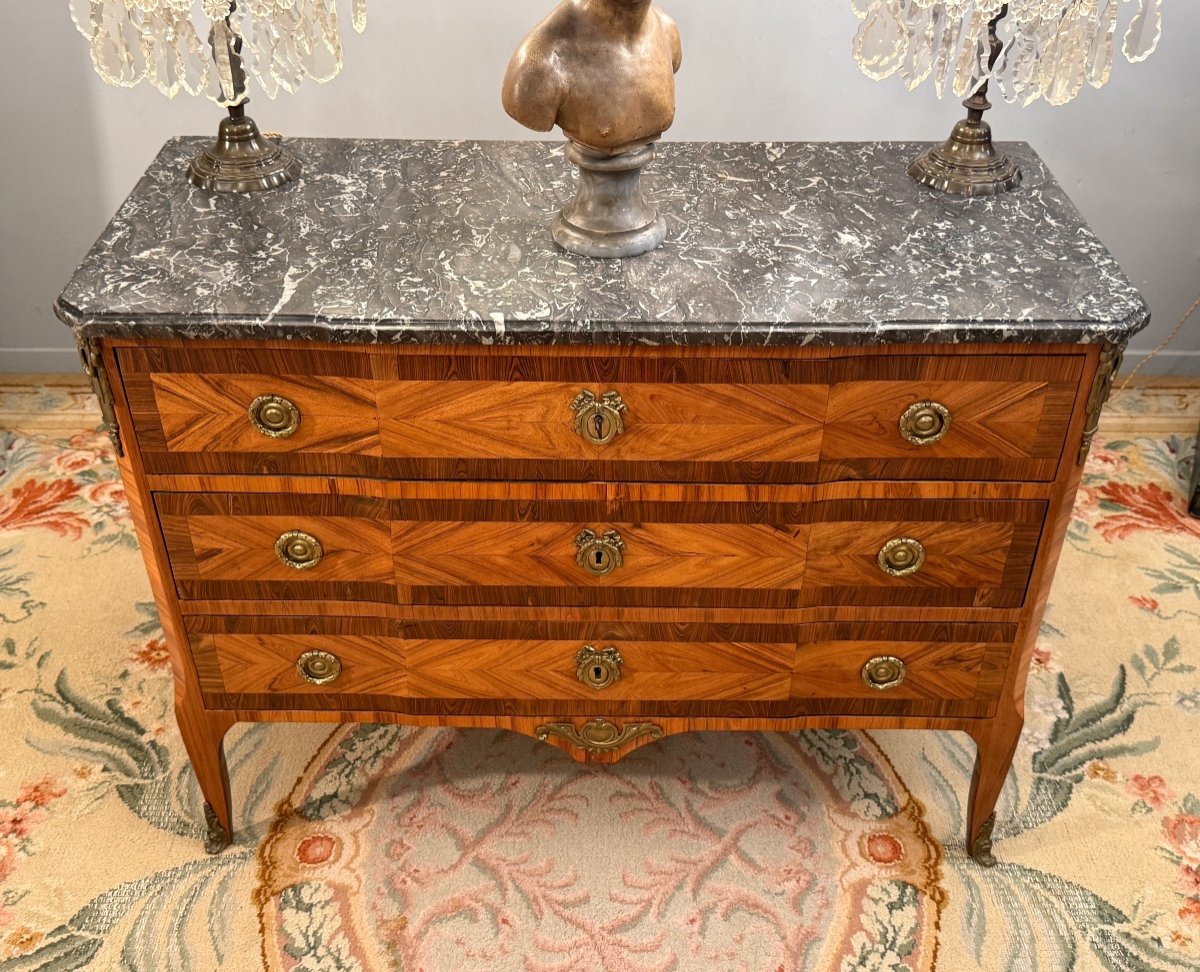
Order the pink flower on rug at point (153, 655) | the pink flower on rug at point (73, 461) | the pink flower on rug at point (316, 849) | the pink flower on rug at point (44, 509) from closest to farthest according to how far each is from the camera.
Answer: the pink flower on rug at point (316, 849)
the pink flower on rug at point (153, 655)
the pink flower on rug at point (44, 509)
the pink flower on rug at point (73, 461)

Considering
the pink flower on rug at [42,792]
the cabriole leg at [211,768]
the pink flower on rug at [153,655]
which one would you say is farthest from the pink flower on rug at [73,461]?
the cabriole leg at [211,768]

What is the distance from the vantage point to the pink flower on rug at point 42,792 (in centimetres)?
197

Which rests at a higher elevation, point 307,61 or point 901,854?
point 307,61

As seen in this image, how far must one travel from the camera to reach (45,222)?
8.48ft

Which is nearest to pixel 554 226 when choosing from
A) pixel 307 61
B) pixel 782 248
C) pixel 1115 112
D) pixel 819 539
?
pixel 782 248

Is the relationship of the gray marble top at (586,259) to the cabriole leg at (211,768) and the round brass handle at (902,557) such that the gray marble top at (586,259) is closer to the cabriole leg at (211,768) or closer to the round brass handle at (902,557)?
the round brass handle at (902,557)

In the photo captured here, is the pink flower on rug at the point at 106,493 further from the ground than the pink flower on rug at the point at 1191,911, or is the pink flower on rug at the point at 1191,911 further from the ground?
the pink flower on rug at the point at 106,493

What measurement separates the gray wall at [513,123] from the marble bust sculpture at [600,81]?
2.84 feet

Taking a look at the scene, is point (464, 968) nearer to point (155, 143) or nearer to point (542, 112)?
point (542, 112)

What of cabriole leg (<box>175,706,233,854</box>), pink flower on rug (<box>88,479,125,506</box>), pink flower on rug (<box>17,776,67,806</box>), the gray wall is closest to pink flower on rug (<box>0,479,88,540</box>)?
pink flower on rug (<box>88,479,125,506</box>)

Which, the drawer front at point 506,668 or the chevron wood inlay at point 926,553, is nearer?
the chevron wood inlay at point 926,553

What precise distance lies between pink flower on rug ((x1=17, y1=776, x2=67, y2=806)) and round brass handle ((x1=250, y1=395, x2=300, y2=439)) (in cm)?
88

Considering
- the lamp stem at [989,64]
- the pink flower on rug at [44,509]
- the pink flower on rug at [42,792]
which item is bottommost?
the pink flower on rug at [42,792]

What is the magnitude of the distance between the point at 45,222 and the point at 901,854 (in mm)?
2149
